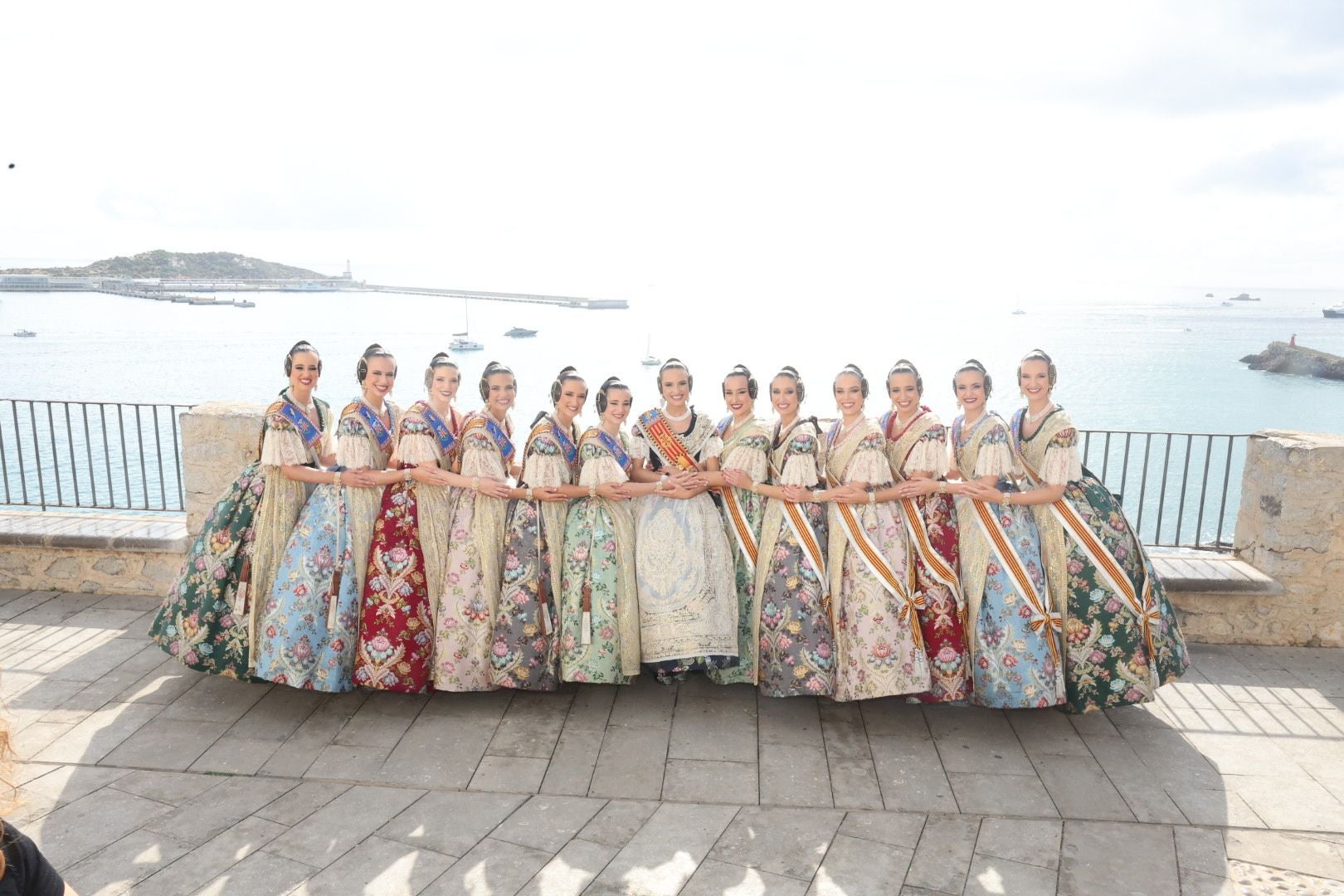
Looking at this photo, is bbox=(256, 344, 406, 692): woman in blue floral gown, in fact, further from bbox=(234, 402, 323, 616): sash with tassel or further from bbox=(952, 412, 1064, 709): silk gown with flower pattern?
bbox=(952, 412, 1064, 709): silk gown with flower pattern

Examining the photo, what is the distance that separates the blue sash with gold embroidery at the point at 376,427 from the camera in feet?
14.6

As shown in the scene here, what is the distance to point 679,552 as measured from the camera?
436 cm

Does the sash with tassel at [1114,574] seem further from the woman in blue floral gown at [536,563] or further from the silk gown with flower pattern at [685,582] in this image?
the woman in blue floral gown at [536,563]

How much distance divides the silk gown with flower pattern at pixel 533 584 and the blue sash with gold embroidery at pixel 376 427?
753mm

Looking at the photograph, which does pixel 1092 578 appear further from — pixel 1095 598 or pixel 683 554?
pixel 683 554

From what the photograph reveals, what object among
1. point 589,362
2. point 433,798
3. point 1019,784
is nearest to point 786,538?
point 1019,784

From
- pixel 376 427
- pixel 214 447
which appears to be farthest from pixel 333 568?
pixel 214 447

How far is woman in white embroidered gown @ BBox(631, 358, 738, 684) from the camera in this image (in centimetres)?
434

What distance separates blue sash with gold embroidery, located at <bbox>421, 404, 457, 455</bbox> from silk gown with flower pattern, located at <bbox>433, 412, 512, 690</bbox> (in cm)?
11

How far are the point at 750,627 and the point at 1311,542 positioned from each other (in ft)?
11.2

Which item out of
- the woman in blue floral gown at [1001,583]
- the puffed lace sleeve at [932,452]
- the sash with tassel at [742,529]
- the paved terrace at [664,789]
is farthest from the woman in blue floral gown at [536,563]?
the woman in blue floral gown at [1001,583]

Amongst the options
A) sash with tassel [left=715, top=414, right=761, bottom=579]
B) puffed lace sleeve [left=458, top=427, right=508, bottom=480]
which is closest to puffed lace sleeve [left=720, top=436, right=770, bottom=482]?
sash with tassel [left=715, top=414, right=761, bottom=579]

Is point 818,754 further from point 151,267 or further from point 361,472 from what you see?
point 151,267

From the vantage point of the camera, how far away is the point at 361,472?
439cm
